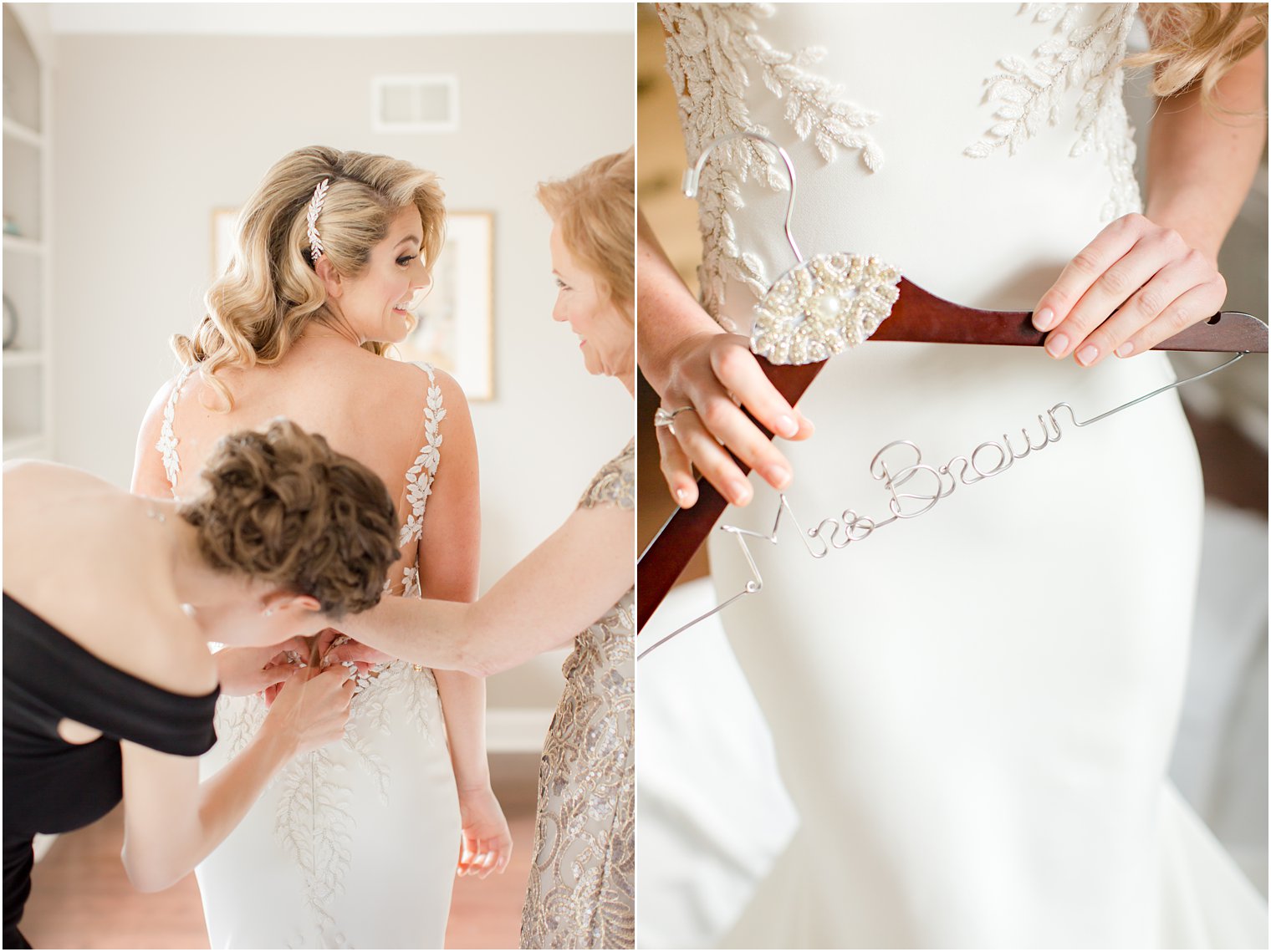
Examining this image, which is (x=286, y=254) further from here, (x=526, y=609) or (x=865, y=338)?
(x=865, y=338)

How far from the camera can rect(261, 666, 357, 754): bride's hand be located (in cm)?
98

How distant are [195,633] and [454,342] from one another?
41 centimetres

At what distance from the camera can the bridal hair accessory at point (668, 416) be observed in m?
1.06

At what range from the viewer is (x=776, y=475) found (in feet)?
3.24

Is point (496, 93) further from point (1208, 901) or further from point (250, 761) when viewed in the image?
point (1208, 901)

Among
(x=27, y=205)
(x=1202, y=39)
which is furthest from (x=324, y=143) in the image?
(x=1202, y=39)

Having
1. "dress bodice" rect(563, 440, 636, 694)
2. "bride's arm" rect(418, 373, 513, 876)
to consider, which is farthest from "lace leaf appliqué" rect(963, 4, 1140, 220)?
"bride's arm" rect(418, 373, 513, 876)

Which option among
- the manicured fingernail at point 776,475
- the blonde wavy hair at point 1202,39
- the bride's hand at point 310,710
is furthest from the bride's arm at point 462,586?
the blonde wavy hair at point 1202,39

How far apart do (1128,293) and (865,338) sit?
0.32 metres

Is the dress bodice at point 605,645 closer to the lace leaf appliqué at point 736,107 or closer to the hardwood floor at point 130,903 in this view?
the hardwood floor at point 130,903

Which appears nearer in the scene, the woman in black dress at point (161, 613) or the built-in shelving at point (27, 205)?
the woman in black dress at point (161, 613)

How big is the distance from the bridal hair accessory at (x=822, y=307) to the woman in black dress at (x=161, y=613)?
0.46 metres

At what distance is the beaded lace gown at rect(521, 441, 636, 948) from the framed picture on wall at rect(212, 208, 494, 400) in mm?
319

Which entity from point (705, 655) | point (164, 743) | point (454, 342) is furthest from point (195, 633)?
point (705, 655)
